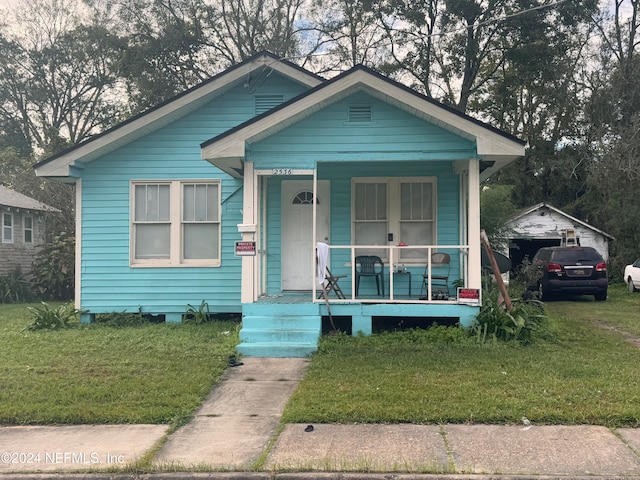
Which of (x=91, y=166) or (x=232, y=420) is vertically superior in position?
(x=91, y=166)

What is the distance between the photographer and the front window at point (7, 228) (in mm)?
19469

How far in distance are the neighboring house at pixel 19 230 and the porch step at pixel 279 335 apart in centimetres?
1307

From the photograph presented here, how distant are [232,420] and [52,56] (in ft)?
110

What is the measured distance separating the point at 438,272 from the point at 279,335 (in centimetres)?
372

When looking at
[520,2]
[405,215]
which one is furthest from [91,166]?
[520,2]

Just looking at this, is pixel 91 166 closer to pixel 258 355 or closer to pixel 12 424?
pixel 258 355

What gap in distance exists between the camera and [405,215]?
35.1ft

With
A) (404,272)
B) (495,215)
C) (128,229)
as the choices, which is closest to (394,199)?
(404,272)

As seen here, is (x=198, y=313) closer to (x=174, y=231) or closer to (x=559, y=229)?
(x=174, y=231)

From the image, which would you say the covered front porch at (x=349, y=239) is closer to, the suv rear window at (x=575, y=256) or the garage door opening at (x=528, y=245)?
the suv rear window at (x=575, y=256)

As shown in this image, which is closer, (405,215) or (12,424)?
(12,424)

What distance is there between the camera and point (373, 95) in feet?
29.3

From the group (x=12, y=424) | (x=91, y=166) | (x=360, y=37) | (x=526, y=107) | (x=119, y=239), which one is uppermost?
(x=360, y=37)

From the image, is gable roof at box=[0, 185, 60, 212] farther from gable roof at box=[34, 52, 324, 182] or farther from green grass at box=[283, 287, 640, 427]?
green grass at box=[283, 287, 640, 427]
